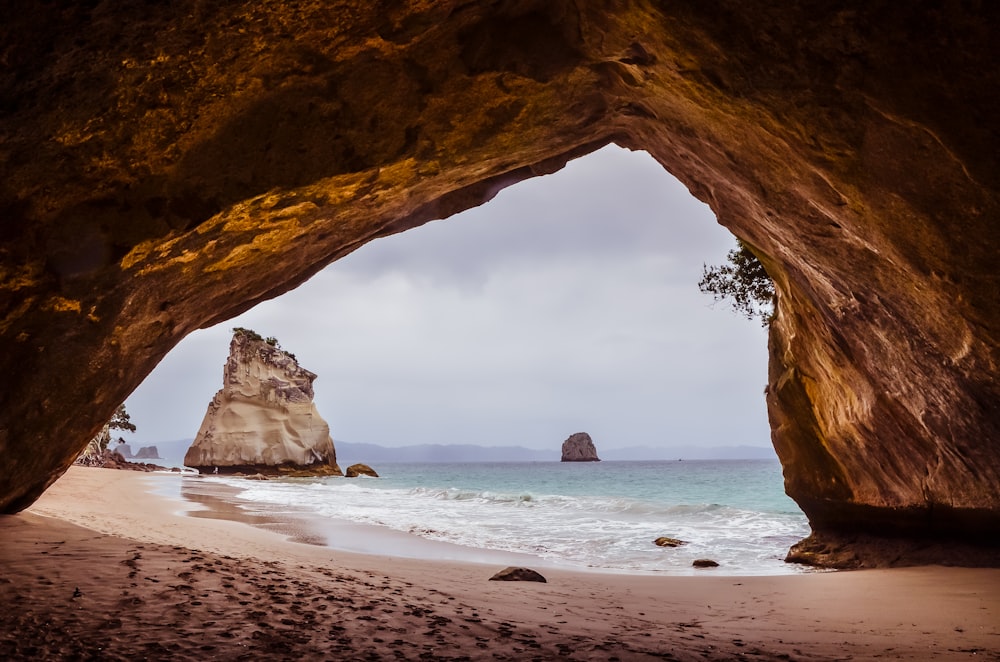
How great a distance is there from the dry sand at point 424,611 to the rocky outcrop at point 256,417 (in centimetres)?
4405

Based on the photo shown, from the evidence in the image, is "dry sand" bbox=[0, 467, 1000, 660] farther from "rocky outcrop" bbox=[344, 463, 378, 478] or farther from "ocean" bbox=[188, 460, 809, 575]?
"rocky outcrop" bbox=[344, 463, 378, 478]

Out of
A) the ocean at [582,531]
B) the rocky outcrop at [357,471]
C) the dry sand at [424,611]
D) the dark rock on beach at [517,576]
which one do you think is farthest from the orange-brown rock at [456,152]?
the rocky outcrop at [357,471]

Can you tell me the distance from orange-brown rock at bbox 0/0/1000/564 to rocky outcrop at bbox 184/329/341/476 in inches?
1722

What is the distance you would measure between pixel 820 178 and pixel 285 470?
50.2 metres

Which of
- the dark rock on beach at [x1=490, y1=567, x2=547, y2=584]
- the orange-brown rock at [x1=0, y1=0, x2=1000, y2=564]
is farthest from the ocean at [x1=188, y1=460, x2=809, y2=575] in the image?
the orange-brown rock at [x1=0, y1=0, x2=1000, y2=564]

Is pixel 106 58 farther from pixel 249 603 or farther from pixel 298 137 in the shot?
pixel 249 603

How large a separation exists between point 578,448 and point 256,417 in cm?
8675

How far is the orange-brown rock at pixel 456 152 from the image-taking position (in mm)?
4188

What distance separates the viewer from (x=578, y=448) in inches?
5017

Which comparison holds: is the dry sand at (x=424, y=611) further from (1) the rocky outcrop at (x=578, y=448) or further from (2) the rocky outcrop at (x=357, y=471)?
(1) the rocky outcrop at (x=578, y=448)

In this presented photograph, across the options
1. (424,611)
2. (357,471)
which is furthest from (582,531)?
(357,471)

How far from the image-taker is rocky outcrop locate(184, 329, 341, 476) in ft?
163

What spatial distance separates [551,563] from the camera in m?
10.9

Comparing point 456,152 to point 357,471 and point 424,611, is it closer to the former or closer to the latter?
point 424,611
